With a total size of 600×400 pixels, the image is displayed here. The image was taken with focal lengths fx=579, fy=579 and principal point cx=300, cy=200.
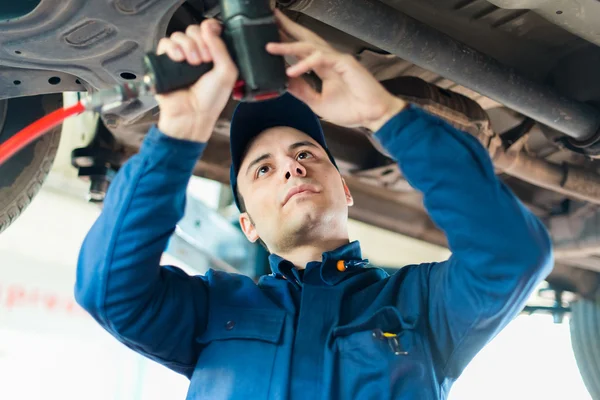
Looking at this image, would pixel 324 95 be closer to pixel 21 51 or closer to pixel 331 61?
pixel 331 61

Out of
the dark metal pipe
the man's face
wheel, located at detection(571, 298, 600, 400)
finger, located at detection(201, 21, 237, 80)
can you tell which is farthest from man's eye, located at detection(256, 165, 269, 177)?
wheel, located at detection(571, 298, 600, 400)

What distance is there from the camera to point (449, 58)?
909mm

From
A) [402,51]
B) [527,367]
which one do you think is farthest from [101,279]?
[527,367]

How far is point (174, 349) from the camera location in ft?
2.52

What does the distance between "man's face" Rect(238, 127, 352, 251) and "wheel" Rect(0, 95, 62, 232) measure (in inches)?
14.9

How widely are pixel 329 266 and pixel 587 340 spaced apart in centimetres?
153

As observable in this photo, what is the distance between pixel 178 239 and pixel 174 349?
116 cm

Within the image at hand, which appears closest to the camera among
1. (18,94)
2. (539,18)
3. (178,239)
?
(18,94)

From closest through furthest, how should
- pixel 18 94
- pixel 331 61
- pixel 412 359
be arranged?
pixel 331 61
pixel 412 359
pixel 18 94

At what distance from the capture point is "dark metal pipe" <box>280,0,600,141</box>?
79cm

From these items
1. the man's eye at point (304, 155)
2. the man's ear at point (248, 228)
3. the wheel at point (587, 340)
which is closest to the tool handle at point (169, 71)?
the man's eye at point (304, 155)

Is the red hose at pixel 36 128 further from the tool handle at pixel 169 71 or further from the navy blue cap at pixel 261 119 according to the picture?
the navy blue cap at pixel 261 119

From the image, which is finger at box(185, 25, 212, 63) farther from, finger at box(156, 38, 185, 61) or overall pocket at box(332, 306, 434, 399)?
overall pocket at box(332, 306, 434, 399)

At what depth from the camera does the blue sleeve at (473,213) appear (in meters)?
0.60
